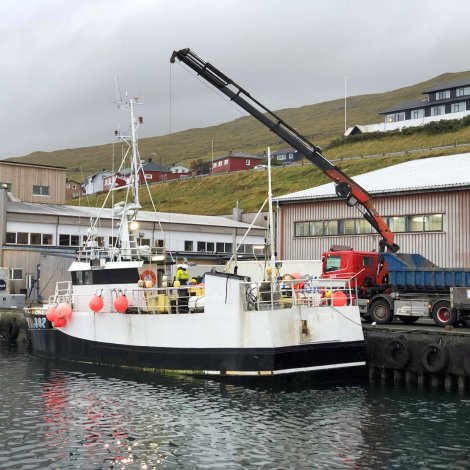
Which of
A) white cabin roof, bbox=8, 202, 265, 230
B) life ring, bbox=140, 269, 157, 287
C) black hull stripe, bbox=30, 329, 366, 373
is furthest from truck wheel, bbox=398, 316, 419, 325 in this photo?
white cabin roof, bbox=8, 202, 265, 230

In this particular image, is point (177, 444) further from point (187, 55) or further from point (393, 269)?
point (187, 55)

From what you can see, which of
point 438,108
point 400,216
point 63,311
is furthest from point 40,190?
point 438,108

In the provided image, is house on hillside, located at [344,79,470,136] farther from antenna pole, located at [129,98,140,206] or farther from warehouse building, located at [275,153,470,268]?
antenna pole, located at [129,98,140,206]

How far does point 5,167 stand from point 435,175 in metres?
38.6

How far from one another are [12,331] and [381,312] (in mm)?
22860

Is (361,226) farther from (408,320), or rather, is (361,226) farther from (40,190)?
(40,190)

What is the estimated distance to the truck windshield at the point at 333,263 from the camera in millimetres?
34656

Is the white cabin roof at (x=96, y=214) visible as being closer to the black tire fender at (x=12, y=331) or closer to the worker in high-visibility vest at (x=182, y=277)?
the black tire fender at (x=12, y=331)

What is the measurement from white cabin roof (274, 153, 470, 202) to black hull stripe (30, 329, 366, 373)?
16.8 m

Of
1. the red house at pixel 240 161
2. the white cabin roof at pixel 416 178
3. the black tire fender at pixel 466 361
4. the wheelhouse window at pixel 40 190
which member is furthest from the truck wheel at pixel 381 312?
the red house at pixel 240 161

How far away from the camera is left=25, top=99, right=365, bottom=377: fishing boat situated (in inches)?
1014

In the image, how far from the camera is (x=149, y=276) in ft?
103

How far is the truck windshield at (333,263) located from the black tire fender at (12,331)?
1968 centimetres

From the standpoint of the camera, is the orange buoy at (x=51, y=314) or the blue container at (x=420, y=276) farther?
the orange buoy at (x=51, y=314)
